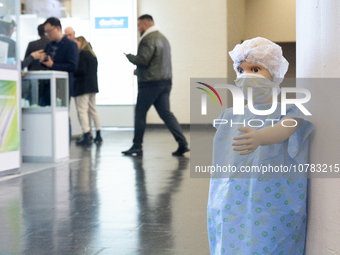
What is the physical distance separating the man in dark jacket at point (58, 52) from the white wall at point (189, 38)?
607cm

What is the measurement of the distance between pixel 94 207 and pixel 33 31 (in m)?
8.41

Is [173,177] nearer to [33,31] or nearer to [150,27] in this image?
[150,27]

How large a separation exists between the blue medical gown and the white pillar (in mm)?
42

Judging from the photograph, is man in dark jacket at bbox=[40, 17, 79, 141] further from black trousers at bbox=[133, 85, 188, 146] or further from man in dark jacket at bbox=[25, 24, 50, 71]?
black trousers at bbox=[133, 85, 188, 146]

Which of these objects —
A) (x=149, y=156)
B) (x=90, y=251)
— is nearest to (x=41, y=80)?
(x=149, y=156)

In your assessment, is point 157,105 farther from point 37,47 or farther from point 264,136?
point 264,136

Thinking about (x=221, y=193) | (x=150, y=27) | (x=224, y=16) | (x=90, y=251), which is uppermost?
(x=224, y=16)

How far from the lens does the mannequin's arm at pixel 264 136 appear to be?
61.9 inches

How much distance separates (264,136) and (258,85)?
0.80ft

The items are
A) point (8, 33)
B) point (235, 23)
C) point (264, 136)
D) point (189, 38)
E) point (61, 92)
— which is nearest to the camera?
point (264, 136)

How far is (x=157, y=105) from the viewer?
22.1 ft

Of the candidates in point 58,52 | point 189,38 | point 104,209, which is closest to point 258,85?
point 104,209

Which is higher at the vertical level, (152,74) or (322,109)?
(152,74)

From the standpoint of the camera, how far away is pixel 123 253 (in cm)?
253
